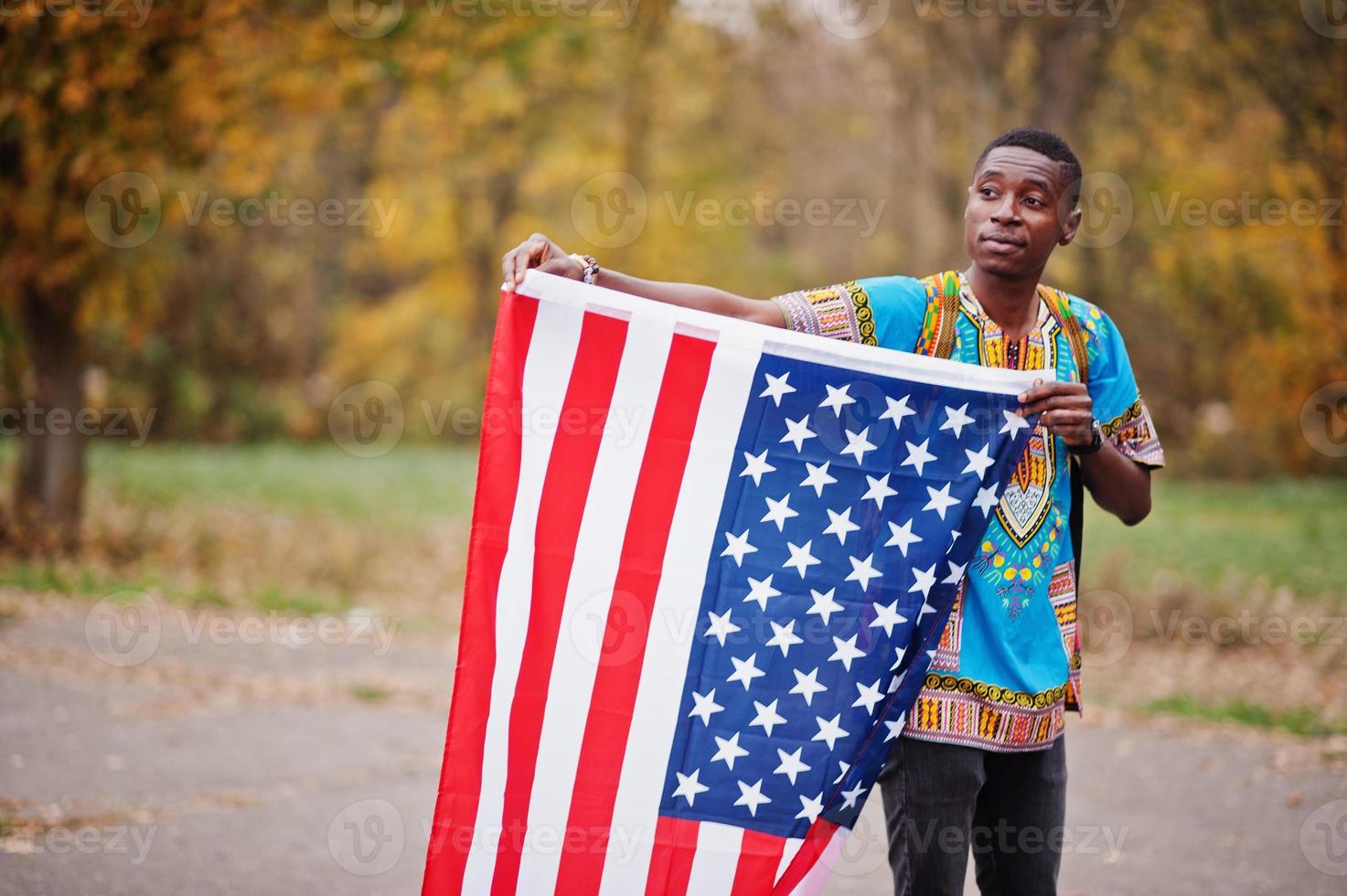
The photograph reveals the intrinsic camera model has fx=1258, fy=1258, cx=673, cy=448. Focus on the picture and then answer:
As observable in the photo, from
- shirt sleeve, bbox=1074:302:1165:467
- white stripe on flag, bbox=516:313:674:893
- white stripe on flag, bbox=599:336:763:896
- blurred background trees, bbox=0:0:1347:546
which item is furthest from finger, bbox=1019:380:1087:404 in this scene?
blurred background trees, bbox=0:0:1347:546

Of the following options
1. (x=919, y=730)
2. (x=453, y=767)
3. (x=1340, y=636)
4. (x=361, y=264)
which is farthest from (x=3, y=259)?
(x=361, y=264)

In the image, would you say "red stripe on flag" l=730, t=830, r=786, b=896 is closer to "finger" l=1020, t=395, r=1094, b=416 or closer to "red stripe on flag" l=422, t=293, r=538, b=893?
"red stripe on flag" l=422, t=293, r=538, b=893

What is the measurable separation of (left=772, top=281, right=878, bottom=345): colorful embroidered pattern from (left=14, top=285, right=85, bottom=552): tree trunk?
35.5 feet

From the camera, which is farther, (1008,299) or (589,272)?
(589,272)

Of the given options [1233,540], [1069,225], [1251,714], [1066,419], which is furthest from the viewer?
[1233,540]

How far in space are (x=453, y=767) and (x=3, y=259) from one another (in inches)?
380

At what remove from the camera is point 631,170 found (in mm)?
27156

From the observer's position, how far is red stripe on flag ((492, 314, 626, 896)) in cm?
328

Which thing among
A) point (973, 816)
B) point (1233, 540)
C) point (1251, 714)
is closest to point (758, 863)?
point (973, 816)

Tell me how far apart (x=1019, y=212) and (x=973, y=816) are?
59.3 inches

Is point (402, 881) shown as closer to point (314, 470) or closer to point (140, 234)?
point (140, 234)

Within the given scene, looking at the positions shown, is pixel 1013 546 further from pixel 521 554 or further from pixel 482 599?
pixel 482 599

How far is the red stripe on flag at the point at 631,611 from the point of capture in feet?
10.7

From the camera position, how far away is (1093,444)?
3.07m
